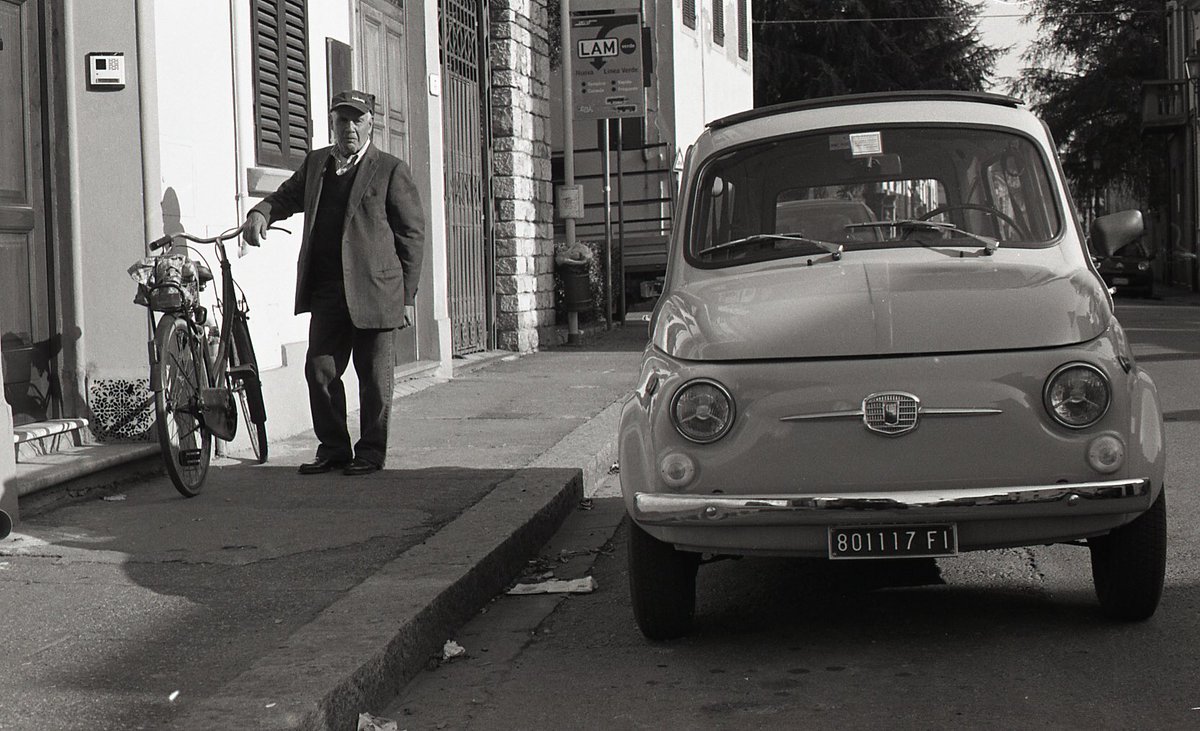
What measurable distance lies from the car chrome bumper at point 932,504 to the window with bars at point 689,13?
32.2 metres

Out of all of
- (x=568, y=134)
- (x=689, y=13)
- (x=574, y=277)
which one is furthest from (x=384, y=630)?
(x=689, y=13)

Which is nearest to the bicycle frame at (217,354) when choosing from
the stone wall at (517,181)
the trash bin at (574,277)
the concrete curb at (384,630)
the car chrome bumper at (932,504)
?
the concrete curb at (384,630)

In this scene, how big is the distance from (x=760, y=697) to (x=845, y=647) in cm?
65

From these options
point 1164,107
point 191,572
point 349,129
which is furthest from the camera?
point 1164,107

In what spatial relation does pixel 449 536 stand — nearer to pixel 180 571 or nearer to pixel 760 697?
pixel 180 571

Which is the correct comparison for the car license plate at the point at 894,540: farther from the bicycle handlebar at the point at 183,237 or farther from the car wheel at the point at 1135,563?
the bicycle handlebar at the point at 183,237

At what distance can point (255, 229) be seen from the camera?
27.2 ft

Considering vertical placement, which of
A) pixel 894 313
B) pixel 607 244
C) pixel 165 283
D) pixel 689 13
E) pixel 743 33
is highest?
pixel 743 33

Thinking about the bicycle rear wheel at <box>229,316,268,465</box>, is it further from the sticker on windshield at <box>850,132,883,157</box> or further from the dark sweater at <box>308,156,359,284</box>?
the sticker on windshield at <box>850,132,883,157</box>

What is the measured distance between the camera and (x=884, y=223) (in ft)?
20.4

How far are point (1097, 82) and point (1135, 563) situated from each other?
4379cm

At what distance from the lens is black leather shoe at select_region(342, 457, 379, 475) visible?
340 inches

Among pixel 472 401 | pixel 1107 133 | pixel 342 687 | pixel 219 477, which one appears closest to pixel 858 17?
pixel 1107 133

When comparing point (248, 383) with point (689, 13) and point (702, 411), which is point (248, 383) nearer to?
point (702, 411)
